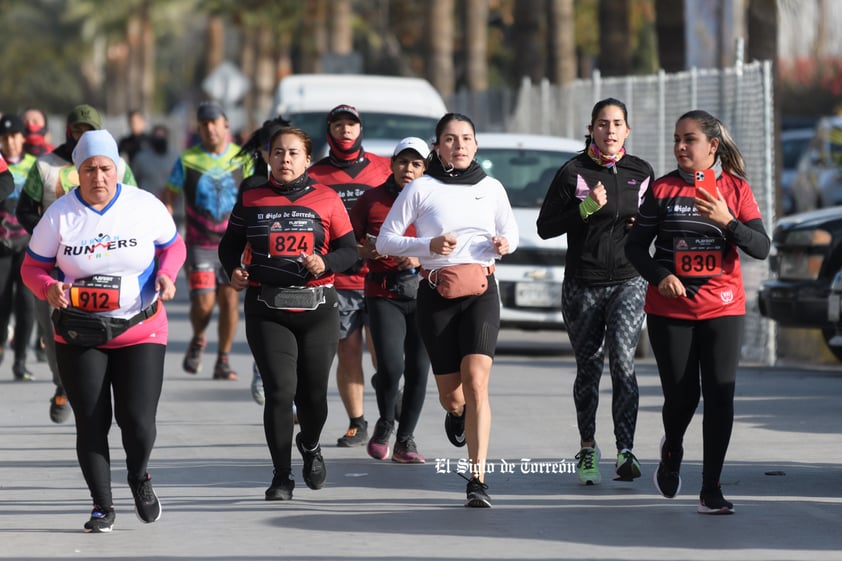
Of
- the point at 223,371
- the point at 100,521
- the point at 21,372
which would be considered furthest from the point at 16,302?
the point at 100,521

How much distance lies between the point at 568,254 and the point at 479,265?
0.81 m

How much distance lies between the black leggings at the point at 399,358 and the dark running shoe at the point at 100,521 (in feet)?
7.88

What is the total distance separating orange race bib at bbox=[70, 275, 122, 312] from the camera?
8.32 m

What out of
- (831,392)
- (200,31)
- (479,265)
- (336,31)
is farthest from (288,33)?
(200,31)

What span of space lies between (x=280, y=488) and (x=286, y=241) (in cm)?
115

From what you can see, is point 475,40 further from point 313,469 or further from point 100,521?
point 100,521

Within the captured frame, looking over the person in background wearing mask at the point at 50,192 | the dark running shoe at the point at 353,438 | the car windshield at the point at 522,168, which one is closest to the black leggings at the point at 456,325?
the dark running shoe at the point at 353,438

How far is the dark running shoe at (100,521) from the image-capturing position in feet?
27.6

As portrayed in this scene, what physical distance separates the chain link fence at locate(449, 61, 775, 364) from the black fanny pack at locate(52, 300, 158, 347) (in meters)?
8.65

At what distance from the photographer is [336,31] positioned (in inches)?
1911

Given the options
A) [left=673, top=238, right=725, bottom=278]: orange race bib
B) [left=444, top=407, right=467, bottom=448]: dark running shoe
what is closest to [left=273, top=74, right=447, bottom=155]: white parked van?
[left=444, top=407, right=467, bottom=448]: dark running shoe

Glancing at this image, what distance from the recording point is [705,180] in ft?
29.1

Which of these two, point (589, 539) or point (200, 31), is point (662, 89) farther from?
point (200, 31)

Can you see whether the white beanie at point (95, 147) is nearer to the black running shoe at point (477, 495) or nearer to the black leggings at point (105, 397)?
the black leggings at point (105, 397)
